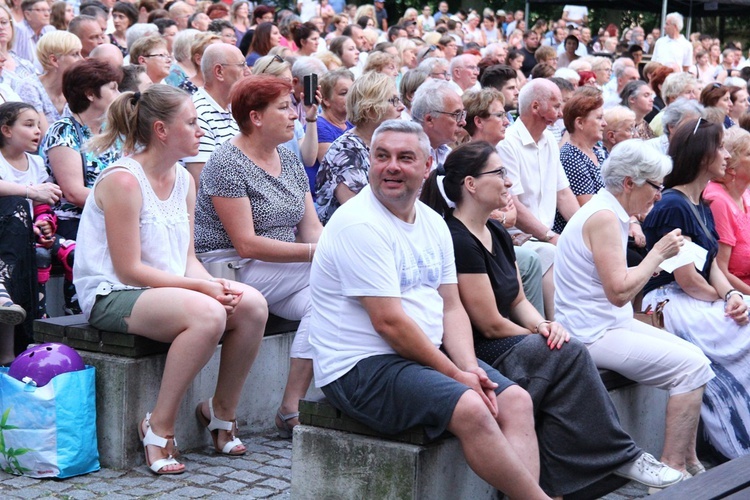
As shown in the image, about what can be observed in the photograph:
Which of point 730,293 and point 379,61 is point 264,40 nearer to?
point 379,61

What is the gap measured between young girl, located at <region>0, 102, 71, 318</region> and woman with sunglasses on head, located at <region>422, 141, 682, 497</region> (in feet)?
7.20

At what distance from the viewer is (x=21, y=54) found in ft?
29.5

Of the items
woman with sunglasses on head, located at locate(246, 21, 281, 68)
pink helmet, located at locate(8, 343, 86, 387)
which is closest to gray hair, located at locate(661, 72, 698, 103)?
woman with sunglasses on head, located at locate(246, 21, 281, 68)

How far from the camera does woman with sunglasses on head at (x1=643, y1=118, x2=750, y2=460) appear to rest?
515cm

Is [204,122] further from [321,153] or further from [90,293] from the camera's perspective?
[90,293]

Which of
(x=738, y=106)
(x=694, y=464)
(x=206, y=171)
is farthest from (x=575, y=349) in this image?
(x=738, y=106)

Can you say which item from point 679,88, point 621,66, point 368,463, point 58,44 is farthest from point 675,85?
point 368,463

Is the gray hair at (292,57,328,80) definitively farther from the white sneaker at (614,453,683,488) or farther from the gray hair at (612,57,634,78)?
the gray hair at (612,57,634,78)

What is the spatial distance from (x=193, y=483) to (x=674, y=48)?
1472 cm

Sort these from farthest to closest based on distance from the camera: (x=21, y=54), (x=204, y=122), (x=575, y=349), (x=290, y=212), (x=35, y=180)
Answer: (x=21, y=54) → (x=204, y=122) → (x=35, y=180) → (x=290, y=212) → (x=575, y=349)

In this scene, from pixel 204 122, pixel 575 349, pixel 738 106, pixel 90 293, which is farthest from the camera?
pixel 738 106

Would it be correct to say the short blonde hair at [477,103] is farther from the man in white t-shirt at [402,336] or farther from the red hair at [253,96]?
the man in white t-shirt at [402,336]

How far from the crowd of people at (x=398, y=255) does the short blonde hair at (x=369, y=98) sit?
0.06ft

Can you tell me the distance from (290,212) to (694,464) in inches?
88.1
